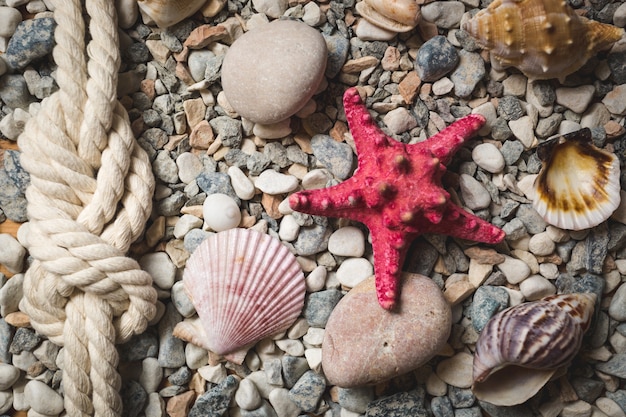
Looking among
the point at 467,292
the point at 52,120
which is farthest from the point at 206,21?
the point at 467,292

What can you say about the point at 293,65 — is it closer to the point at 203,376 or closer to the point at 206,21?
the point at 206,21

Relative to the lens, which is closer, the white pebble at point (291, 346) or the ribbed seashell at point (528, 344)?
the ribbed seashell at point (528, 344)

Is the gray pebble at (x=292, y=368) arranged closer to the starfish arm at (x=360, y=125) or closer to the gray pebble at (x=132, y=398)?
the gray pebble at (x=132, y=398)

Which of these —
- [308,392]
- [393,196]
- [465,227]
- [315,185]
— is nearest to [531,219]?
[465,227]

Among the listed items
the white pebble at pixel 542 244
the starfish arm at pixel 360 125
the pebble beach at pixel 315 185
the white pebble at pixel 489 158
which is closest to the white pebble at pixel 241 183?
the pebble beach at pixel 315 185

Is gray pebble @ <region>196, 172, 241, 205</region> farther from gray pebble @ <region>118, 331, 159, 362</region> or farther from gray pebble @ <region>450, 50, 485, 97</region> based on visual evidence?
gray pebble @ <region>450, 50, 485, 97</region>

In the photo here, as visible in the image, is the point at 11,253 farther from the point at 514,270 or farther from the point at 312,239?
the point at 514,270

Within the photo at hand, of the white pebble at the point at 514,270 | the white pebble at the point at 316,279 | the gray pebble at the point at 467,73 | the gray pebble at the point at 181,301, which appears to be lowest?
the gray pebble at the point at 181,301
